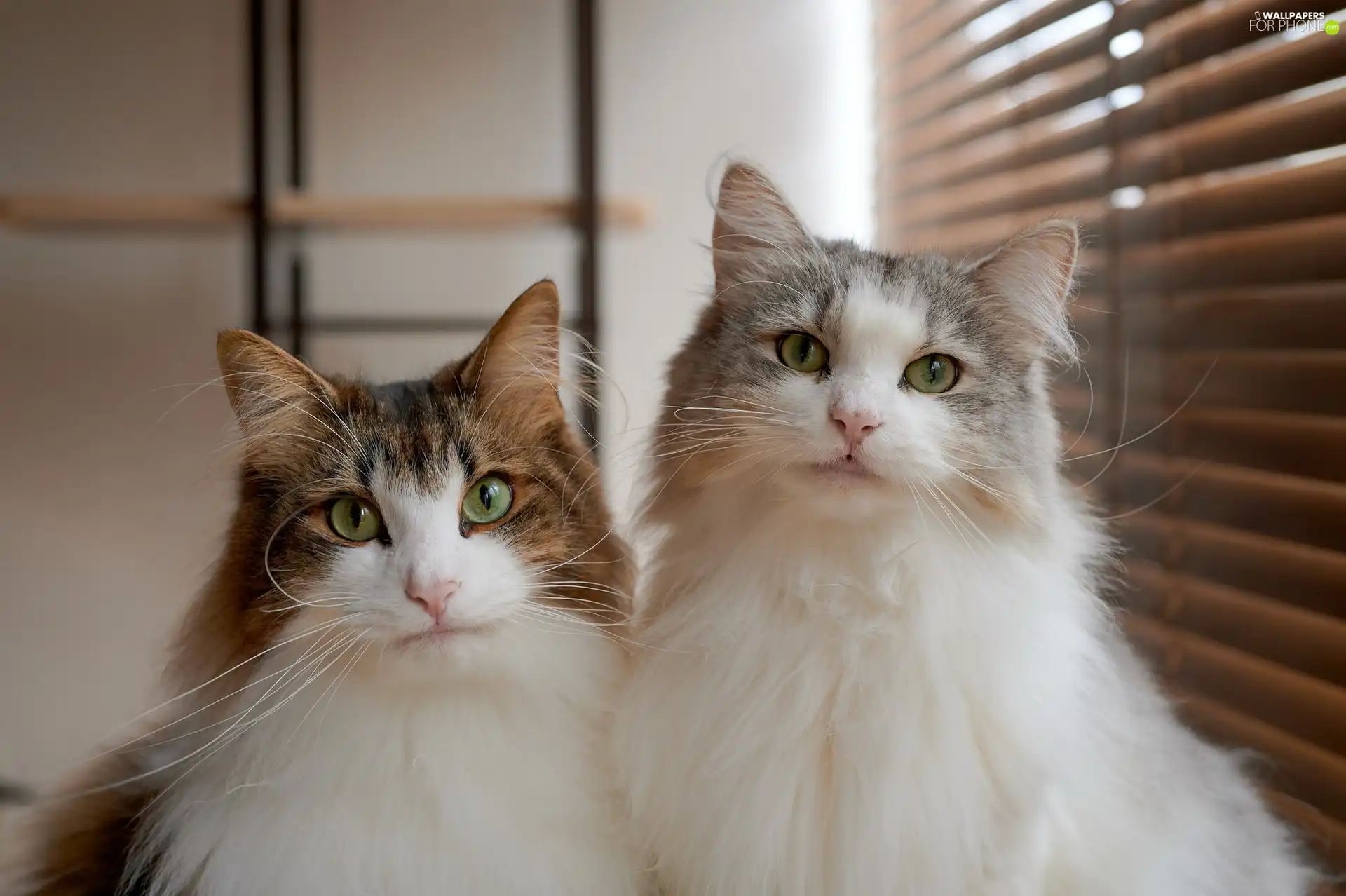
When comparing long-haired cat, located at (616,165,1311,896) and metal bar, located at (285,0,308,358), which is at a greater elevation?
metal bar, located at (285,0,308,358)

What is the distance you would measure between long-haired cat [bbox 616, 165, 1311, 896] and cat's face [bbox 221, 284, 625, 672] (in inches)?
5.6

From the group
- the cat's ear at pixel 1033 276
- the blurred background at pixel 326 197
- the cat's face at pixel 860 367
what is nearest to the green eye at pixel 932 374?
the cat's face at pixel 860 367

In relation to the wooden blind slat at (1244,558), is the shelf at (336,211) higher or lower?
higher

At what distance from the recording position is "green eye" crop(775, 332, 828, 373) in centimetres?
100

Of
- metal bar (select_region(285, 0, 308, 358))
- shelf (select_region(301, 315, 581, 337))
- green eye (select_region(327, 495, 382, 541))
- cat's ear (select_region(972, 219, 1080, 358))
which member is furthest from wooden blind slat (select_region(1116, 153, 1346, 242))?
metal bar (select_region(285, 0, 308, 358))

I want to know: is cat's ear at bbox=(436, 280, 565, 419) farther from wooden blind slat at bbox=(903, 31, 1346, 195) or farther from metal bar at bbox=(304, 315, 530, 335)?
metal bar at bbox=(304, 315, 530, 335)

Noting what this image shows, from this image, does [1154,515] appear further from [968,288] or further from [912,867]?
[912,867]

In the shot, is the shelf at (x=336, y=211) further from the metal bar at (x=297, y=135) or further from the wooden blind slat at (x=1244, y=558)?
the wooden blind slat at (x=1244, y=558)

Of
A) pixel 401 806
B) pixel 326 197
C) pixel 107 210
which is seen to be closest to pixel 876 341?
pixel 401 806

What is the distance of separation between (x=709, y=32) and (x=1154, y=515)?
1876mm

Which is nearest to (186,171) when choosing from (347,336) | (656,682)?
(347,336)

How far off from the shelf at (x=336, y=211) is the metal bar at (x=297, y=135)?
0.35m

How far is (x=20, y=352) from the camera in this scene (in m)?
2.84

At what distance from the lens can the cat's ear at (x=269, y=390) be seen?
3.30ft
